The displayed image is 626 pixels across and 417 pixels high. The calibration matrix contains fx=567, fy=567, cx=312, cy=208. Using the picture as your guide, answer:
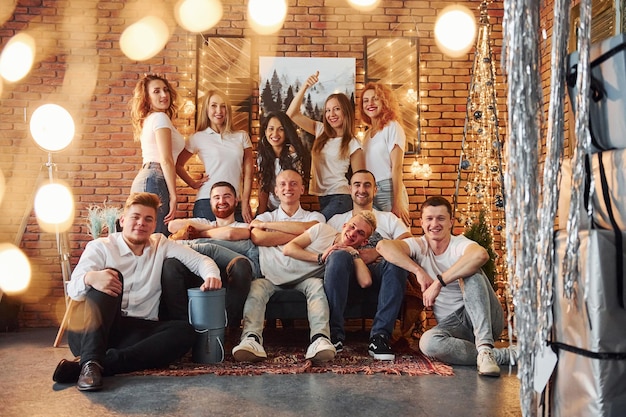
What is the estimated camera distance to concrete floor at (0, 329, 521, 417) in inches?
88.7

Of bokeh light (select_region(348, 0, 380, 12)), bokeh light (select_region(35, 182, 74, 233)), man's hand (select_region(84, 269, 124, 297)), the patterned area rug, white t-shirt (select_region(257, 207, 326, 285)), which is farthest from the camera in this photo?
bokeh light (select_region(348, 0, 380, 12))

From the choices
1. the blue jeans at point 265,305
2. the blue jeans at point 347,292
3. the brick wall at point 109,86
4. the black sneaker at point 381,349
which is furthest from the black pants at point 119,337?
the brick wall at point 109,86

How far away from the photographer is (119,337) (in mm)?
2977

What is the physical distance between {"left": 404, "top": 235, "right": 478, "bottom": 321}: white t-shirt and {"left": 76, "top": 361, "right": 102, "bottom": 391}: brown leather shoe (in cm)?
185

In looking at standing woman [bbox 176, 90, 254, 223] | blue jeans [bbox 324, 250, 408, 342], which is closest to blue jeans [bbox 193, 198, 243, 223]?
standing woman [bbox 176, 90, 254, 223]

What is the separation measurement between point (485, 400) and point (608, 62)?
1577 millimetres

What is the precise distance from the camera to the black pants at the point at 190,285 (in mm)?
3180

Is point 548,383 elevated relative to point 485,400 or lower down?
elevated

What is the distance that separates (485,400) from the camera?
2.42 meters

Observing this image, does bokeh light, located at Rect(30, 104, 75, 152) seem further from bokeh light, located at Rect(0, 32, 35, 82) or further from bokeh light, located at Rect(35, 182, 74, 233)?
bokeh light, located at Rect(0, 32, 35, 82)

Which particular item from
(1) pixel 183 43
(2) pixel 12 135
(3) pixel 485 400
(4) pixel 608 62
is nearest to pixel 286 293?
(3) pixel 485 400

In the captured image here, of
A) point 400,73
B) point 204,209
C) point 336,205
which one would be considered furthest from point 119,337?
point 400,73

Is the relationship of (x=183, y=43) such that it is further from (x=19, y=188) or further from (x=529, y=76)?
(x=529, y=76)

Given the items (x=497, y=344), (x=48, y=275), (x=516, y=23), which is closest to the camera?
(x=516, y=23)
